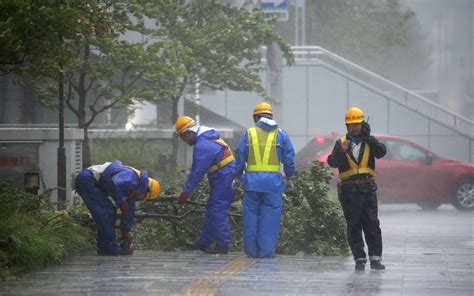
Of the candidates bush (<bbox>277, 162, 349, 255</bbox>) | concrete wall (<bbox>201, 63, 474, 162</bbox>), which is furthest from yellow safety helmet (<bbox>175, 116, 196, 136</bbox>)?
A: concrete wall (<bbox>201, 63, 474, 162</bbox>)

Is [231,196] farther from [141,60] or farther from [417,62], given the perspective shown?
[417,62]

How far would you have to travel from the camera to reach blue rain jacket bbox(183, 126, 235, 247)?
44.6 ft

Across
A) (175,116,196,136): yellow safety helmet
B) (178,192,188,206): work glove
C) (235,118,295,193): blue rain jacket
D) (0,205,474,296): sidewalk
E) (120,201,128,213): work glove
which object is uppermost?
(175,116,196,136): yellow safety helmet

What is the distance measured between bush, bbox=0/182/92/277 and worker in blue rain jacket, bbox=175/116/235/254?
1320 millimetres

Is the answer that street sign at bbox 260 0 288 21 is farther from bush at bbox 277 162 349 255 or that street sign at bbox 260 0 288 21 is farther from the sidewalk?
the sidewalk

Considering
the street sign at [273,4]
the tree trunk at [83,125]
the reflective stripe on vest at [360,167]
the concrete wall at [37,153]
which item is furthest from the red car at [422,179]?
the reflective stripe on vest at [360,167]

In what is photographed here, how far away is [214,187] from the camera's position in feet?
45.2

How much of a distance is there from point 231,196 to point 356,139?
1.80 meters

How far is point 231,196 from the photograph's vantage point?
1379 centimetres

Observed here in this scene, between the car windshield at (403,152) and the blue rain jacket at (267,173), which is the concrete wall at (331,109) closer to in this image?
the car windshield at (403,152)

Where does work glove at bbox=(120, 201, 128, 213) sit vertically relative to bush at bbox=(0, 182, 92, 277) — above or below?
above

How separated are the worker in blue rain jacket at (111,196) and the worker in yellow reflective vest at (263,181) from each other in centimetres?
104

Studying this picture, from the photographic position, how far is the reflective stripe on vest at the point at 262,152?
13.5 metres

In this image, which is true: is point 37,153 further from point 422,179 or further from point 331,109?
point 331,109
